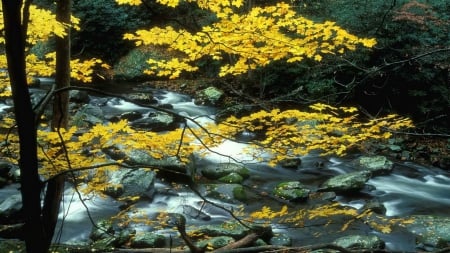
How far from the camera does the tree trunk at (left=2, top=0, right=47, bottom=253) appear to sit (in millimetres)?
1968

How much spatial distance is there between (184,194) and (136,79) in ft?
31.6

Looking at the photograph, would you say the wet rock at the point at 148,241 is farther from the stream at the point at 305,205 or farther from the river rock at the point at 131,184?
the river rock at the point at 131,184

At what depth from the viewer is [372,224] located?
694 cm

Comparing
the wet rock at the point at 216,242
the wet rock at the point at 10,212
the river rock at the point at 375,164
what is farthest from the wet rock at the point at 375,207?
the wet rock at the point at 10,212

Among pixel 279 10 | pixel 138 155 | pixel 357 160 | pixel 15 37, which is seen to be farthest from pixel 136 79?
pixel 15 37

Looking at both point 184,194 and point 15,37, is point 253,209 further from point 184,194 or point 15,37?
point 15,37

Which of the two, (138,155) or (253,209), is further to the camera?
(138,155)

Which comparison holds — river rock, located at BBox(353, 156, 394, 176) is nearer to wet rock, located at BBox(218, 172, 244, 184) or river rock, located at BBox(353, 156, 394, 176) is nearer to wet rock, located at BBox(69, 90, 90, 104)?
wet rock, located at BBox(218, 172, 244, 184)

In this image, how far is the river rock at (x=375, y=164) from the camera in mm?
9695

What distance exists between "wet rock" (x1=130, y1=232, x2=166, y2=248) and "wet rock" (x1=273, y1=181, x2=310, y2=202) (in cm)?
297

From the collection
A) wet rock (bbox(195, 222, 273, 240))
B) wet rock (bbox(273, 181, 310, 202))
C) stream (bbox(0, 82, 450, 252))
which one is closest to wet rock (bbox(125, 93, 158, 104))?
stream (bbox(0, 82, 450, 252))

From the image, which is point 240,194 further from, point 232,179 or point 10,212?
point 10,212

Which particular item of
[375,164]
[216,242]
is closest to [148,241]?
[216,242]

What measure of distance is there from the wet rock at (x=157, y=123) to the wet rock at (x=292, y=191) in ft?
13.2
